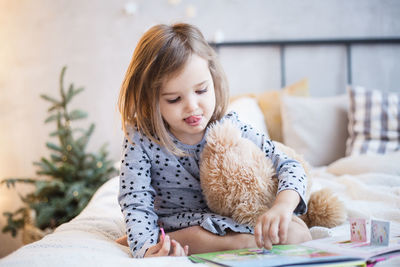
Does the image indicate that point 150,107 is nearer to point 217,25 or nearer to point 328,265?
point 328,265

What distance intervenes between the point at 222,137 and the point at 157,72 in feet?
0.70

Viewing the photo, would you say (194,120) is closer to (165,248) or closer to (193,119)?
(193,119)

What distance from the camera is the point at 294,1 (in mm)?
2367

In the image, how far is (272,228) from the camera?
0.73 metres

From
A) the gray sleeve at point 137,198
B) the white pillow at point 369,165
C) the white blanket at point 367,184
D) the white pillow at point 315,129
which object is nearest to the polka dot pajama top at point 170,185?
the gray sleeve at point 137,198

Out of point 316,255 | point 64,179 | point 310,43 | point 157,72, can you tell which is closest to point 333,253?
point 316,255

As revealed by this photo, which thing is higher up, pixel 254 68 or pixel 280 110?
pixel 254 68

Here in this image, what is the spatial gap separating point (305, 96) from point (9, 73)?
1702 mm

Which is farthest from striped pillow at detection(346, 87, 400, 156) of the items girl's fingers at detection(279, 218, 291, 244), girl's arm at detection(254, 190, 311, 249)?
girl's fingers at detection(279, 218, 291, 244)

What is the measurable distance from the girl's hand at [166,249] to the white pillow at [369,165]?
3.19 feet

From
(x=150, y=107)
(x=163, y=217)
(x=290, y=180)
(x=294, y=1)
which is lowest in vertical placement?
(x=163, y=217)

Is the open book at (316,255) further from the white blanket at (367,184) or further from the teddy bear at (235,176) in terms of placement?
the white blanket at (367,184)

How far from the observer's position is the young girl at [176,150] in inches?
34.2

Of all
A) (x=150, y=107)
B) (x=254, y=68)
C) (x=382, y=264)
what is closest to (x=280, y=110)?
(x=254, y=68)
